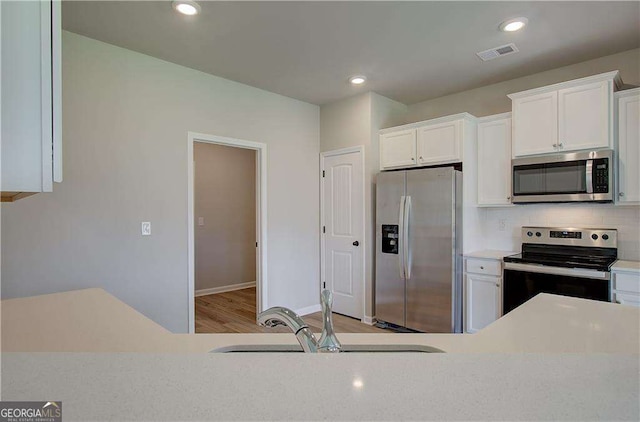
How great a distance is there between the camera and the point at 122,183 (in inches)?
114

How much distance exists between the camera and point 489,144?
3.48 m

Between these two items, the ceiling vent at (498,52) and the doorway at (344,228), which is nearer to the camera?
the ceiling vent at (498,52)

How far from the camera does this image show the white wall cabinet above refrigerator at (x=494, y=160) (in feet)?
11.0

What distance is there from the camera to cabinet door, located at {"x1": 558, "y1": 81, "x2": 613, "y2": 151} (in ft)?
8.96

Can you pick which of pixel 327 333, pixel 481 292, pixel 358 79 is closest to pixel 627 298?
pixel 481 292

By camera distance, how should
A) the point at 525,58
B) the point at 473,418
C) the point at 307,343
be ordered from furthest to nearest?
1. the point at 525,58
2. the point at 307,343
3. the point at 473,418

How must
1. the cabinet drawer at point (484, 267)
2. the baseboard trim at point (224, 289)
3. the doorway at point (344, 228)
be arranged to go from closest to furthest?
1. the cabinet drawer at point (484, 267)
2. the doorway at point (344, 228)
3. the baseboard trim at point (224, 289)

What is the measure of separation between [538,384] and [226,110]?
11.5ft

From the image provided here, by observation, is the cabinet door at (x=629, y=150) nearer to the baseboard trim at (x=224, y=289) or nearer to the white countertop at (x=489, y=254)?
the white countertop at (x=489, y=254)

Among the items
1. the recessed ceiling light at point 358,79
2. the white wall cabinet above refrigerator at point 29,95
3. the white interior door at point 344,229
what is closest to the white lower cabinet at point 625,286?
the white interior door at point 344,229

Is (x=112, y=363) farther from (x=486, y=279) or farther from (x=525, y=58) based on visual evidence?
(x=525, y=58)

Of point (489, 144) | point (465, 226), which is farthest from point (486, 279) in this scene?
point (489, 144)

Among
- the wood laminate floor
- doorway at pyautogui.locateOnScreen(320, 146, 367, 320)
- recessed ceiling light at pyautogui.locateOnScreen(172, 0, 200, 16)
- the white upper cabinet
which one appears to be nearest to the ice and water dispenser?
doorway at pyautogui.locateOnScreen(320, 146, 367, 320)

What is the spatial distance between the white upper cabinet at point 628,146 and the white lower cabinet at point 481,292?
1.06 metres
